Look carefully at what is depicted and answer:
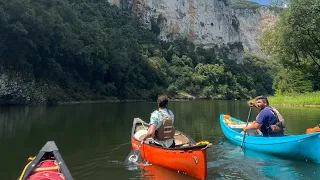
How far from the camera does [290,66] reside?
30.6 metres

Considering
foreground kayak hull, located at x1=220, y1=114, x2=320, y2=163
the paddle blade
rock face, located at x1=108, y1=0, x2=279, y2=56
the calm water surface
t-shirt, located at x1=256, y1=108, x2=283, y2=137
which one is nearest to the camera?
the calm water surface

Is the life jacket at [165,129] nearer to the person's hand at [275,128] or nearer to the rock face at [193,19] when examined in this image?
the person's hand at [275,128]

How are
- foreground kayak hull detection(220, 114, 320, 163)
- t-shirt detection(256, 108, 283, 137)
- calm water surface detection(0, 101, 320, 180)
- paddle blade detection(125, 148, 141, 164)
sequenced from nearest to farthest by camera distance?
calm water surface detection(0, 101, 320, 180)
paddle blade detection(125, 148, 141, 164)
foreground kayak hull detection(220, 114, 320, 163)
t-shirt detection(256, 108, 283, 137)

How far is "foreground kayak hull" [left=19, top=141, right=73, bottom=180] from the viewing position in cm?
485

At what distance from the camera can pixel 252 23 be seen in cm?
16275

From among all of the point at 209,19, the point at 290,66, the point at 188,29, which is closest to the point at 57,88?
the point at 290,66

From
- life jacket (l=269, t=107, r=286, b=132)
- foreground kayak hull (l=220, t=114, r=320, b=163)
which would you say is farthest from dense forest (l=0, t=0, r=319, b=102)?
life jacket (l=269, t=107, r=286, b=132)

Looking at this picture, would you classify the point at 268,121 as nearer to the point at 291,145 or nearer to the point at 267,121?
the point at 267,121

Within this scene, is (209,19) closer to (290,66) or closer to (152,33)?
(152,33)

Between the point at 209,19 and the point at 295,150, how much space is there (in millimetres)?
104727

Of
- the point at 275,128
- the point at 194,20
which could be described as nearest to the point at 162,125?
the point at 275,128

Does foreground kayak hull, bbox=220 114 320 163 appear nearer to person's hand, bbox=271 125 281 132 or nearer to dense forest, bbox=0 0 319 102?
person's hand, bbox=271 125 281 132

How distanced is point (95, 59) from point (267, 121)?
1458 inches

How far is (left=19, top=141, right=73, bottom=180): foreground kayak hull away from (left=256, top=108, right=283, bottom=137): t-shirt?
5426 mm
